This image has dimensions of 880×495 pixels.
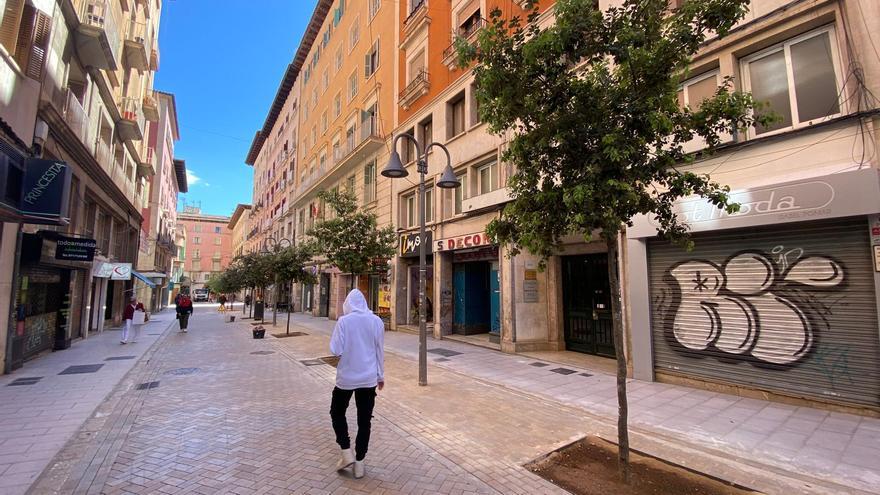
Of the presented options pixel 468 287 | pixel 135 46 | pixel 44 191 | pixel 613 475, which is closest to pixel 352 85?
pixel 135 46

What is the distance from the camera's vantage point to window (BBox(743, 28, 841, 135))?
627 cm

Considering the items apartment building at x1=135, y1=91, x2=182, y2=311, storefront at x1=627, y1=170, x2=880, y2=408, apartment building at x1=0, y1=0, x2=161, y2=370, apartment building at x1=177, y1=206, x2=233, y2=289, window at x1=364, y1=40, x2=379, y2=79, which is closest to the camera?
storefront at x1=627, y1=170, x2=880, y2=408

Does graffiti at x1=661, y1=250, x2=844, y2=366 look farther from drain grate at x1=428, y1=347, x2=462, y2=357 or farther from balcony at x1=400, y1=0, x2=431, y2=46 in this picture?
balcony at x1=400, y1=0, x2=431, y2=46

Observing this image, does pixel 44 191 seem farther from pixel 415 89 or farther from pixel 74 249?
pixel 415 89

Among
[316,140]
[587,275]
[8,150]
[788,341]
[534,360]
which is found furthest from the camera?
[316,140]

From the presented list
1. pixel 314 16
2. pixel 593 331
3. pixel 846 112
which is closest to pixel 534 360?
pixel 593 331

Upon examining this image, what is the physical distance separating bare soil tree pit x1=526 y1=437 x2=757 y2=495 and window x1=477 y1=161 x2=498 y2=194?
993 centimetres

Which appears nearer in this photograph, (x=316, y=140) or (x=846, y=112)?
(x=846, y=112)

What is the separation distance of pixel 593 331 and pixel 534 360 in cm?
188

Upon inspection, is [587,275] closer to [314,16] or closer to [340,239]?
[340,239]

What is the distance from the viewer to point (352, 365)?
409cm

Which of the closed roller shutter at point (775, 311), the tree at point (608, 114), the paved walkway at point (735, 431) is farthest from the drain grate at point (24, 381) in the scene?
the closed roller shutter at point (775, 311)

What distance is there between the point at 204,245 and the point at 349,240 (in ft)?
301

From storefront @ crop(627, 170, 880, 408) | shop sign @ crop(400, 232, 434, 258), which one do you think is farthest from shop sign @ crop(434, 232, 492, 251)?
storefront @ crop(627, 170, 880, 408)
